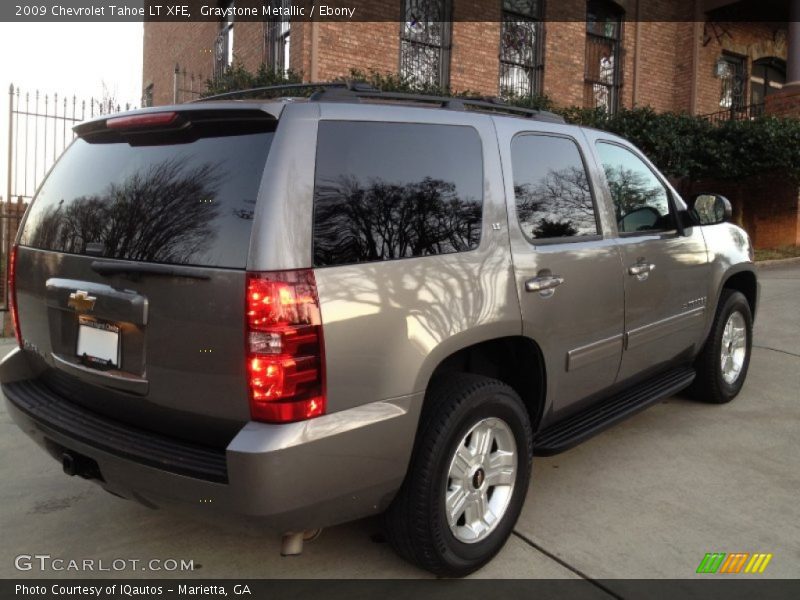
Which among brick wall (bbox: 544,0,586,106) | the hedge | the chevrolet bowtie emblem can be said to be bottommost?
the chevrolet bowtie emblem

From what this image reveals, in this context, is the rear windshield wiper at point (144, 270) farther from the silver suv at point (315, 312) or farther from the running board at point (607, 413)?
the running board at point (607, 413)

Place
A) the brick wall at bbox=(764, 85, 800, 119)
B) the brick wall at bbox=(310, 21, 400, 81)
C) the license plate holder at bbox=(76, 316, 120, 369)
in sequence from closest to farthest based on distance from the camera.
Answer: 1. the license plate holder at bbox=(76, 316, 120, 369)
2. the brick wall at bbox=(310, 21, 400, 81)
3. the brick wall at bbox=(764, 85, 800, 119)

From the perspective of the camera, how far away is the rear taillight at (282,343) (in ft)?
7.74

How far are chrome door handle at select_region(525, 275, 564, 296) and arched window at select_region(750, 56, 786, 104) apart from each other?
51.8ft

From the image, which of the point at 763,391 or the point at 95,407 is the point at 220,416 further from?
the point at 763,391

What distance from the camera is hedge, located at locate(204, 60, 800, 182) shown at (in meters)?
12.0

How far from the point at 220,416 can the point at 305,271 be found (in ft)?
1.85

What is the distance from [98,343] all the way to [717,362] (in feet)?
13.0

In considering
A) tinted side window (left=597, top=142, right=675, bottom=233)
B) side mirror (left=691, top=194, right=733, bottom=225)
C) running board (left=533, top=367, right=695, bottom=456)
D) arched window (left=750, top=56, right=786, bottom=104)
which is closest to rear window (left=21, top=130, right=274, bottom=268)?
running board (left=533, top=367, right=695, bottom=456)

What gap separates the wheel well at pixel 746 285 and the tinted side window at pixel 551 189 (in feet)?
6.65

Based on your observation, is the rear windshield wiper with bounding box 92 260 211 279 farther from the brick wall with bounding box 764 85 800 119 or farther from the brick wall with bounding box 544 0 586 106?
the brick wall with bounding box 764 85 800 119

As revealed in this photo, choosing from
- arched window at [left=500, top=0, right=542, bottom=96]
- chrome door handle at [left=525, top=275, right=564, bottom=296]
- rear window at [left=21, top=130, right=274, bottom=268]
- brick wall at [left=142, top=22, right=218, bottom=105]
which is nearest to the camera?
rear window at [left=21, top=130, right=274, bottom=268]

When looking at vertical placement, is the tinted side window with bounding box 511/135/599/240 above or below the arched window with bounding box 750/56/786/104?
below

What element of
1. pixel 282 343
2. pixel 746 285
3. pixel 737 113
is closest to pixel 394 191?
pixel 282 343
